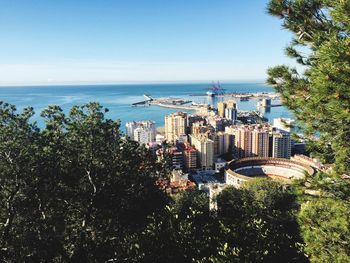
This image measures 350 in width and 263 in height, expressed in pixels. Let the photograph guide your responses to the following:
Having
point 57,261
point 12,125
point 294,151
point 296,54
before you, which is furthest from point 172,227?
point 294,151

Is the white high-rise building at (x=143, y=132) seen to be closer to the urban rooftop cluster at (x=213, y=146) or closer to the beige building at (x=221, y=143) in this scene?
the urban rooftop cluster at (x=213, y=146)

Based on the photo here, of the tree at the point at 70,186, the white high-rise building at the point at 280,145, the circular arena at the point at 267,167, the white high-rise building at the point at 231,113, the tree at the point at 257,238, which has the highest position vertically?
the tree at the point at 70,186

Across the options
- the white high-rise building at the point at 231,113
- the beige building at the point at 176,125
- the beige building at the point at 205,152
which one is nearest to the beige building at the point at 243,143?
the beige building at the point at 205,152

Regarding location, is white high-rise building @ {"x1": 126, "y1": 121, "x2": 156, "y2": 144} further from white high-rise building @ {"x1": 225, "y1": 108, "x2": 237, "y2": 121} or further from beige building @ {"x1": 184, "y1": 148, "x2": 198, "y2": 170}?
white high-rise building @ {"x1": 225, "y1": 108, "x2": 237, "y2": 121}

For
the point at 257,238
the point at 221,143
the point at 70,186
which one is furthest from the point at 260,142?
the point at 70,186

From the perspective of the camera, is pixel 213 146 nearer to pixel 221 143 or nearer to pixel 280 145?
pixel 221 143

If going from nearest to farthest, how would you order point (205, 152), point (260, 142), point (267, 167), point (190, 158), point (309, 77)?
point (309, 77) → point (267, 167) → point (190, 158) → point (205, 152) → point (260, 142)

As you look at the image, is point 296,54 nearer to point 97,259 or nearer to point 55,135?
point 55,135

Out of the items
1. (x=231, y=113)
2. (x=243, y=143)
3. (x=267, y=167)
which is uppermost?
(x=231, y=113)
